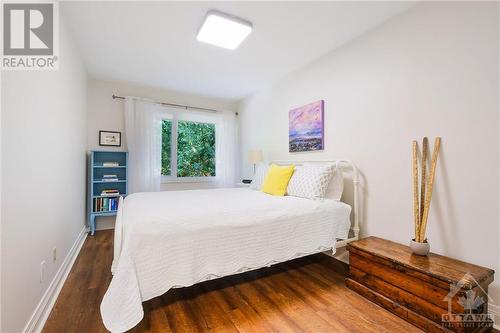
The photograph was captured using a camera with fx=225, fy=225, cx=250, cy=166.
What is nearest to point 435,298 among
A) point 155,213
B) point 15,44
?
point 155,213

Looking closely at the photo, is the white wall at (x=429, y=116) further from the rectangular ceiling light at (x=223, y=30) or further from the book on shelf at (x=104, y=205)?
the book on shelf at (x=104, y=205)

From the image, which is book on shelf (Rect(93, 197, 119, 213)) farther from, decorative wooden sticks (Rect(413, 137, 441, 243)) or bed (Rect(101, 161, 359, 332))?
decorative wooden sticks (Rect(413, 137, 441, 243))

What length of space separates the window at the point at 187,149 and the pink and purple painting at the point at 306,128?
2.02 meters

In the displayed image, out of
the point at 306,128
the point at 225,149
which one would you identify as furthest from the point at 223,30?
the point at 225,149

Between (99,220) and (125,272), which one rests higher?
(125,272)

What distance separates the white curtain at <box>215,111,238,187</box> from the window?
16 cm

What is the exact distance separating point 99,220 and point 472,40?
192 inches

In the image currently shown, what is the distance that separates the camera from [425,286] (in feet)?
4.73

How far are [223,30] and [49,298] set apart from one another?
2676mm

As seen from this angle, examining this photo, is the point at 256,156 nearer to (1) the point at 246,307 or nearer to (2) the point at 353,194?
(2) the point at 353,194

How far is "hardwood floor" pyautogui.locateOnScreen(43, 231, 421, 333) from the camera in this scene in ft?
4.74

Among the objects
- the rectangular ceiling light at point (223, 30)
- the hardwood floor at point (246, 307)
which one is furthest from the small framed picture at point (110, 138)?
the rectangular ceiling light at point (223, 30)

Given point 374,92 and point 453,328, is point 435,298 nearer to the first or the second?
point 453,328

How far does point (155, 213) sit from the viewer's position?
1.63 meters
